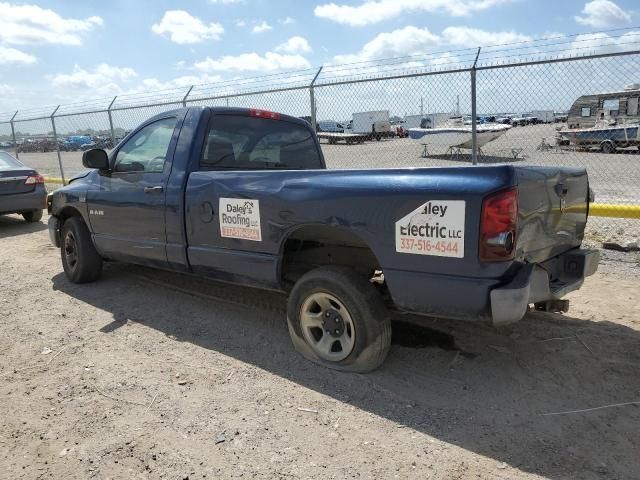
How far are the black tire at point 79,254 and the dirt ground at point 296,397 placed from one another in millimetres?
740

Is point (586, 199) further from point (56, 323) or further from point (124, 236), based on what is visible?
point (56, 323)

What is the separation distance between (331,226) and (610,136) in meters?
18.0

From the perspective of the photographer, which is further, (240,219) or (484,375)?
(240,219)

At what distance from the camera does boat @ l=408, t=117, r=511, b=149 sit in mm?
11555

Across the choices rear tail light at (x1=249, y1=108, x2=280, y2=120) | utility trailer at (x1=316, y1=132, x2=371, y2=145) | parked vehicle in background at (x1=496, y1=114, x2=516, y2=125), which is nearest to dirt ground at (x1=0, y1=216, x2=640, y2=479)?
rear tail light at (x1=249, y1=108, x2=280, y2=120)

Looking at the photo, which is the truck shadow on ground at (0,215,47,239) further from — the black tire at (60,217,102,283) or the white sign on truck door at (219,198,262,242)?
the white sign on truck door at (219,198,262,242)

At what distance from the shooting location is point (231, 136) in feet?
15.3

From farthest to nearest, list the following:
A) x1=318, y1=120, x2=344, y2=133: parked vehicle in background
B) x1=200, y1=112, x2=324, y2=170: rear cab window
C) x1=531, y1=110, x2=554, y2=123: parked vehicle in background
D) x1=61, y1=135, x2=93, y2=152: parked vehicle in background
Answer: x1=61, y1=135, x2=93, y2=152: parked vehicle in background
x1=318, y1=120, x2=344, y2=133: parked vehicle in background
x1=531, y1=110, x2=554, y2=123: parked vehicle in background
x1=200, y1=112, x2=324, y2=170: rear cab window

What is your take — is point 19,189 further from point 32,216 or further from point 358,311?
point 358,311

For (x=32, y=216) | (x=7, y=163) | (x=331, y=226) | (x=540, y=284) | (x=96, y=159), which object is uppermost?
(x=96, y=159)

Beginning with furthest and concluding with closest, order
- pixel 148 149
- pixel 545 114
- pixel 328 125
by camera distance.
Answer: pixel 328 125 < pixel 545 114 < pixel 148 149

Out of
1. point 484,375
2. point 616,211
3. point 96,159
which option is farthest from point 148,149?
point 616,211

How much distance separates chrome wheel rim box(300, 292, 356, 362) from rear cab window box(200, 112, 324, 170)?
1.58 meters

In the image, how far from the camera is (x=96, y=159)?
5.11m
